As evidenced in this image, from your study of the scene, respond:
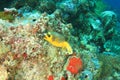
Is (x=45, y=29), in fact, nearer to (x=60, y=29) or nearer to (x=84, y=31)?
(x=60, y=29)

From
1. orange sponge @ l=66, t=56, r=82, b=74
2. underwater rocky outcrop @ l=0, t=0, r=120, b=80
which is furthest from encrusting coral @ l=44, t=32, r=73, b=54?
orange sponge @ l=66, t=56, r=82, b=74

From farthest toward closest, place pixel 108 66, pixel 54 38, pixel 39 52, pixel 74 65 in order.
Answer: pixel 108 66 → pixel 74 65 → pixel 39 52 → pixel 54 38

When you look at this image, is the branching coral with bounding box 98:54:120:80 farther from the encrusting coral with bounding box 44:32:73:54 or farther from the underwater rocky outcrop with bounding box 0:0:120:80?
the encrusting coral with bounding box 44:32:73:54

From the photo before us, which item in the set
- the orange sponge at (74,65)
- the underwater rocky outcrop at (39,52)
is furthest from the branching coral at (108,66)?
the orange sponge at (74,65)

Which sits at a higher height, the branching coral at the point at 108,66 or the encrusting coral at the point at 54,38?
the encrusting coral at the point at 54,38

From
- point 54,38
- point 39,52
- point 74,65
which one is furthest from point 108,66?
point 54,38

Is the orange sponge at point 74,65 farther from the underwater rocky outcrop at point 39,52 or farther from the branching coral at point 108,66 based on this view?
the branching coral at point 108,66

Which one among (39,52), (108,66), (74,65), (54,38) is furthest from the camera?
(108,66)

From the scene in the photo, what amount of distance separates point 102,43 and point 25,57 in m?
5.29

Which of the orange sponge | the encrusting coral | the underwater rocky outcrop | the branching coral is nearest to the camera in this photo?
the encrusting coral

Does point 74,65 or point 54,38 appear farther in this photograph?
point 74,65

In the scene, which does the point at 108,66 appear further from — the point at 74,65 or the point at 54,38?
the point at 54,38

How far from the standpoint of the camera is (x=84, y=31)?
344 inches

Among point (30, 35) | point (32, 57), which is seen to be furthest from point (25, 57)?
point (30, 35)
